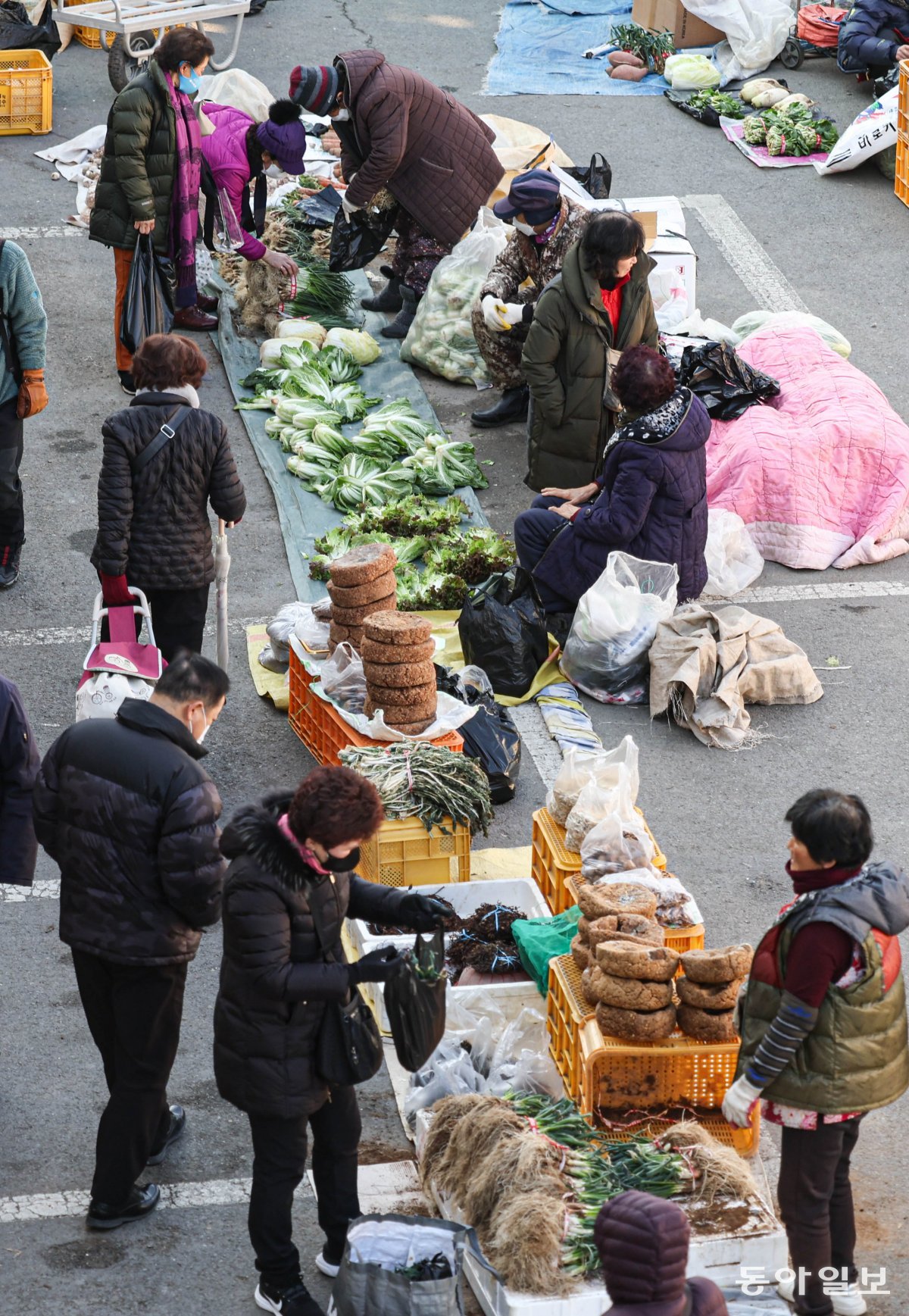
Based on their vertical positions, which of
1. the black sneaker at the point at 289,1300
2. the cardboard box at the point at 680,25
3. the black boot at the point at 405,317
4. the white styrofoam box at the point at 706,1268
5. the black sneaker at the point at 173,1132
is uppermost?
the cardboard box at the point at 680,25

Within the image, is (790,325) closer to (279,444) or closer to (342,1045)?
(279,444)

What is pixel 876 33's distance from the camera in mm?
13781

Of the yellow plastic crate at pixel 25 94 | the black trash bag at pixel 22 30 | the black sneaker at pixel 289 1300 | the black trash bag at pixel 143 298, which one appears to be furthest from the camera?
the black trash bag at pixel 22 30

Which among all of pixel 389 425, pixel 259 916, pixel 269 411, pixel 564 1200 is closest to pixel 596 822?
pixel 564 1200

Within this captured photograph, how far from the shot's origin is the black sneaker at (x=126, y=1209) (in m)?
4.58

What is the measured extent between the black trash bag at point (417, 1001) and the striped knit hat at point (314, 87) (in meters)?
7.01

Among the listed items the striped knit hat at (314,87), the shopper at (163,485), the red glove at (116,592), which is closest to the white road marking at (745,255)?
the striped knit hat at (314,87)

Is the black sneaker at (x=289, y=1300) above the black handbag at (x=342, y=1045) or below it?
below

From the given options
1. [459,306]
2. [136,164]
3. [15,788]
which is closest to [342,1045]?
[15,788]

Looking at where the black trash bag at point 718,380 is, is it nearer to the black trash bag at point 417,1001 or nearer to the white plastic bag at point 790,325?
the white plastic bag at point 790,325

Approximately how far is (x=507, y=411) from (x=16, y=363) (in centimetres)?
324

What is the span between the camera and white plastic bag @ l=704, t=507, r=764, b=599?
314 inches

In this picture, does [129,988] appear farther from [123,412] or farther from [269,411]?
[269,411]

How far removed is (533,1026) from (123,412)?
2881mm
